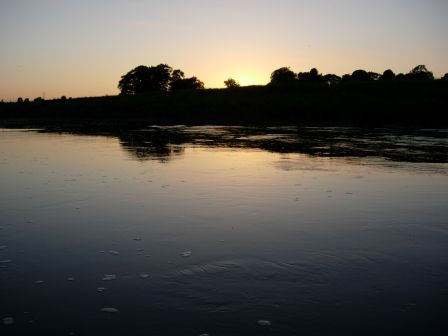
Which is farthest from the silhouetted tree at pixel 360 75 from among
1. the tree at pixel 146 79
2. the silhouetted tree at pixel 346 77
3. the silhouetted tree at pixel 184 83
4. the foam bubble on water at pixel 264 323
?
the foam bubble on water at pixel 264 323

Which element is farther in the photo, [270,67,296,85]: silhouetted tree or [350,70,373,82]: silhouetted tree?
[270,67,296,85]: silhouetted tree

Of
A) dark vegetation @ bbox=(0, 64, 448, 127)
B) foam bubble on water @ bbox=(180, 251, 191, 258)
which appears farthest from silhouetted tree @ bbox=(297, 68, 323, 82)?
foam bubble on water @ bbox=(180, 251, 191, 258)

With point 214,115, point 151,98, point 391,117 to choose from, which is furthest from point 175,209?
point 151,98

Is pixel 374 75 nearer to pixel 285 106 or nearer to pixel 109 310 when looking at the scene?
pixel 285 106

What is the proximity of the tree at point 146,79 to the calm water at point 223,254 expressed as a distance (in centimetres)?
14780

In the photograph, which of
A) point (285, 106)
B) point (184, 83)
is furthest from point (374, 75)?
point (285, 106)

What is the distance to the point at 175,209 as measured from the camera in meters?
10.2

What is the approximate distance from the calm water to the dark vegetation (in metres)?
46.6

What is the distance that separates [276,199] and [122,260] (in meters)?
5.35

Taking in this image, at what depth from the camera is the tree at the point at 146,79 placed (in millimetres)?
158375

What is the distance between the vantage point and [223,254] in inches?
282

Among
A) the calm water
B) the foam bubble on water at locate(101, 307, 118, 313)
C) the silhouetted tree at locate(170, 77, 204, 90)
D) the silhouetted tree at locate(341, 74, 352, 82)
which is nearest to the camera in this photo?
the calm water

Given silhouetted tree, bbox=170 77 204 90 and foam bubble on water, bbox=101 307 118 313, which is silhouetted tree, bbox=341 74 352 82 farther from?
foam bubble on water, bbox=101 307 118 313

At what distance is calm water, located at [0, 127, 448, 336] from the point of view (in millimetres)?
5121
